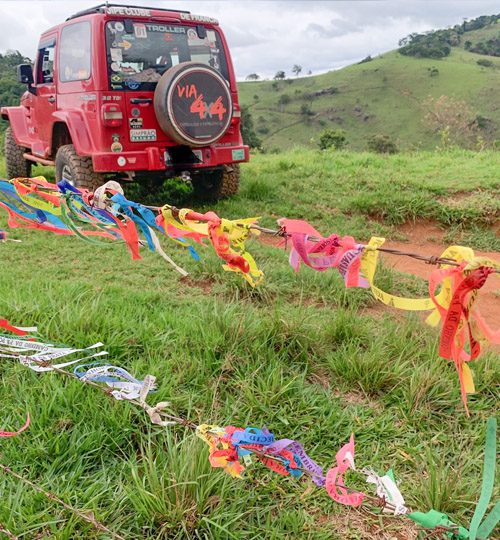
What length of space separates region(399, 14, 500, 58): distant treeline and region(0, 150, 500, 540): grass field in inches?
3419

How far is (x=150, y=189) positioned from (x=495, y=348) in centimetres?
484

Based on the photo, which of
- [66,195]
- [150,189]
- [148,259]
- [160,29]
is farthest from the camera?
[150,189]

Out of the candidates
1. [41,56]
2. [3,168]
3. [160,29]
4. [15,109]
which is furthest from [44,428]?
[3,168]

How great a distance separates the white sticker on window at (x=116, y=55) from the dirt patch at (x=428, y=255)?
315 cm

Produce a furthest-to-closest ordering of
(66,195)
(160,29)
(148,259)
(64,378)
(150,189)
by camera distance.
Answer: (150,189)
(160,29)
(148,259)
(66,195)
(64,378)

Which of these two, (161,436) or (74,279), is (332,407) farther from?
(74,279)

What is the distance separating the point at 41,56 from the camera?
249 inches

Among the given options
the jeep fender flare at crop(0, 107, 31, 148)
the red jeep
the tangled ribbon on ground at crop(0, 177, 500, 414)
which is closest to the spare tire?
the red jeep

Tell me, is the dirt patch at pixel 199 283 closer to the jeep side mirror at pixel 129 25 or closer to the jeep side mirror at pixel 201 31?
the jeep side mirror at pixel 129 25

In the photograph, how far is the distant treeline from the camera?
8054 centimetres

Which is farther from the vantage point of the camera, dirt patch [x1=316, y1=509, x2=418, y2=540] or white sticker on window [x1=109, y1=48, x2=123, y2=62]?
white sticker on window [x1=109, y1=48, x2=123, y2=62]

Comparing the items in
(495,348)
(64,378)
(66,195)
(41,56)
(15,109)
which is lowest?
(495,348)

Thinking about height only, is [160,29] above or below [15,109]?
above

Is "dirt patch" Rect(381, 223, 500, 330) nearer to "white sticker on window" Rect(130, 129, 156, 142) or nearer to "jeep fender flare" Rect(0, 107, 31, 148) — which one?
"white sticker on window" Rect(130, 129, 156, 142)
